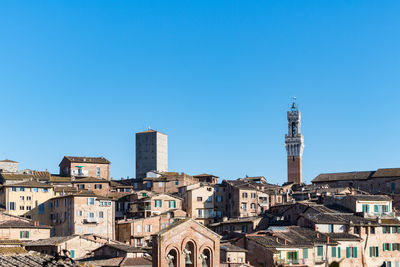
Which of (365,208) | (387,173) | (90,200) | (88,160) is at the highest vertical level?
(88,160)

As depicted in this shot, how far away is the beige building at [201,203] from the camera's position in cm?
9762

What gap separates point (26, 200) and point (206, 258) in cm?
4022

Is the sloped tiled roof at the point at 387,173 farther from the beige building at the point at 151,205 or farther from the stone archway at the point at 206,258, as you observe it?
the stone archway at the point at 206,258

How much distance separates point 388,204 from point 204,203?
1094 inches

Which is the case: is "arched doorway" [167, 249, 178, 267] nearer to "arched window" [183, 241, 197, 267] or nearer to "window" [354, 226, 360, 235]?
"arched window" [183, 241, 197, 267]

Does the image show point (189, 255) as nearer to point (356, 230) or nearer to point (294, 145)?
point (356, 230)

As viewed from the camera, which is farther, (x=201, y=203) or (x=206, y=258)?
(x=201, y=203)

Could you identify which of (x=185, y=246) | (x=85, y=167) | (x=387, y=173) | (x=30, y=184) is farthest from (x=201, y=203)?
(x=185, y=246)

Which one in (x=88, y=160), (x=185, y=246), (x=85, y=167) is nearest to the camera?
(x=185, y=246)

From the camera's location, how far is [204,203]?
99.4 metres

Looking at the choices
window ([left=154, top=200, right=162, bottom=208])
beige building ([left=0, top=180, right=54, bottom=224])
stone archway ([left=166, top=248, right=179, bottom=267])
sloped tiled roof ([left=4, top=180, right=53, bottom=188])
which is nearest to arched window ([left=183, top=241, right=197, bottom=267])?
stone archway ([left=166, top=248, right=179, bottom=267])

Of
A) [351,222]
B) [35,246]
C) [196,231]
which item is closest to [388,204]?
[351,222]

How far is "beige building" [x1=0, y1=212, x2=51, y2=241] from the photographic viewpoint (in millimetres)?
71562

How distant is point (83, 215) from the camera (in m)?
82.4
